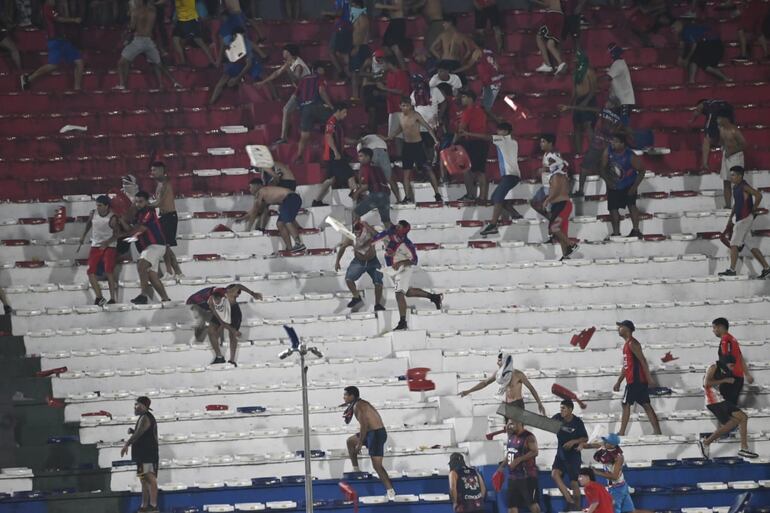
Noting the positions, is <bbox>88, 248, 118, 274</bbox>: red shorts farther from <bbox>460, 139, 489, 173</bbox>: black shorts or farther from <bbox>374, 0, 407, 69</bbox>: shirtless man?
<bbox>374, 0, 407, 69</bbox>: shirtless man

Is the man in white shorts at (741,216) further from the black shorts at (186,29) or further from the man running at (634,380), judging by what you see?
the black shorts at (186,29)

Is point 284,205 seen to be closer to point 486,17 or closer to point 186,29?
point 186,29

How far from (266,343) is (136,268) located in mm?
2522

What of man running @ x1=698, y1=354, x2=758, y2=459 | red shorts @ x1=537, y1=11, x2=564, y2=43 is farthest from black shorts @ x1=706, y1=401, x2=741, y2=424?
red shorts @ x1=537, y1=11, x2=564, y2=43

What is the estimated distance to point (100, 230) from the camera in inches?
1101

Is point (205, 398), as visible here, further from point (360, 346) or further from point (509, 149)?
point (509, 149)

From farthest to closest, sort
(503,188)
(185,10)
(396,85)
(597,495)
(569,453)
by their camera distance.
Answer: (185,10), (396,85), (503,188), (569,453), (597,495)

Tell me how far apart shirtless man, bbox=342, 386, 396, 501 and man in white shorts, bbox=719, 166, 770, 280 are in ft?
19.6

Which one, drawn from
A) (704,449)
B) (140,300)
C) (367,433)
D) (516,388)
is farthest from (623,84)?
(367,433)

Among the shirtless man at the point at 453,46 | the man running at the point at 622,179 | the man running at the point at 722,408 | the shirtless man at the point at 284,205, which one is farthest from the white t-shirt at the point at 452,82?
the man running at the point at 722,408

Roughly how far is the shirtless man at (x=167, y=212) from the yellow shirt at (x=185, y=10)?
414cm

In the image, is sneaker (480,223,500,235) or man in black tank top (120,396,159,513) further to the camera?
sneaker (480,223,500,235)

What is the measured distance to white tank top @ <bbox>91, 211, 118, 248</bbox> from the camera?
91.8 feet

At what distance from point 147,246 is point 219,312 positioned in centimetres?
180
